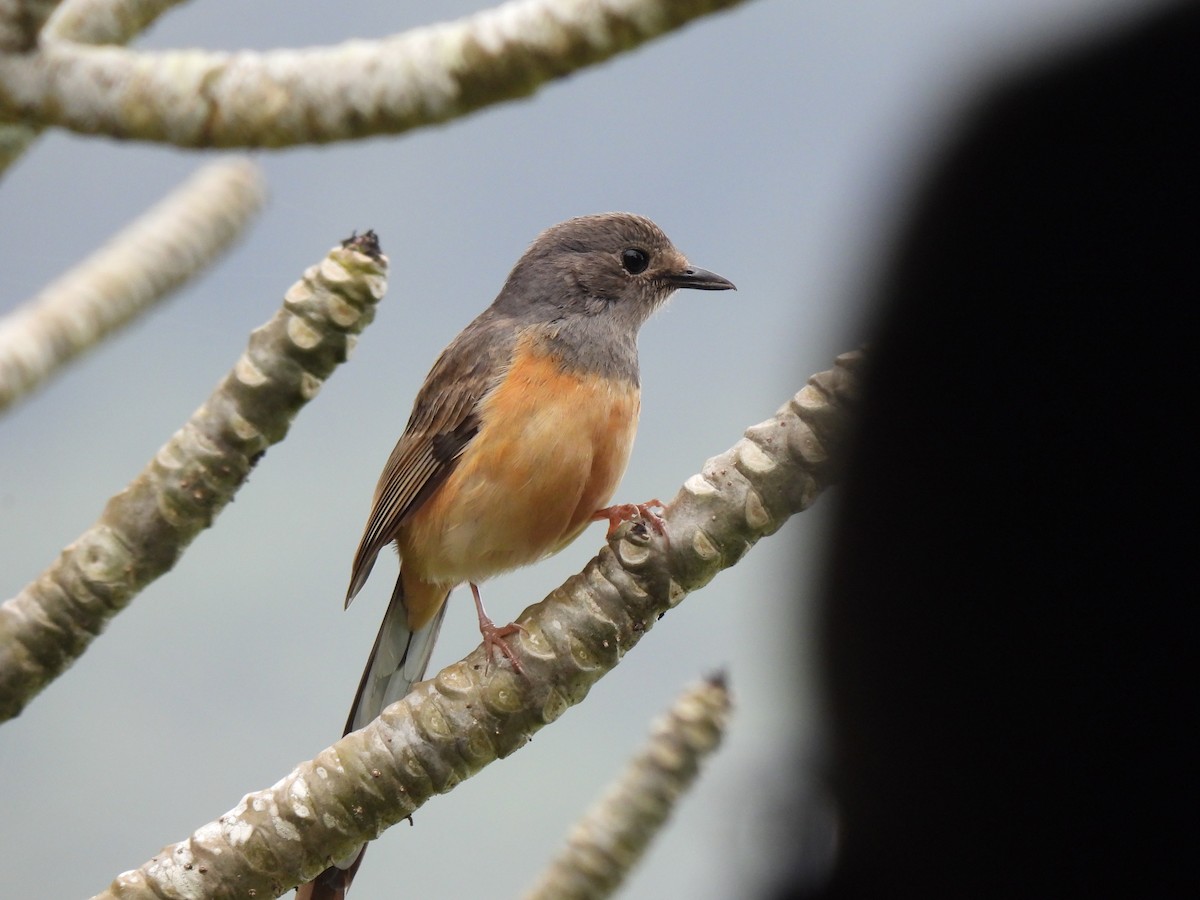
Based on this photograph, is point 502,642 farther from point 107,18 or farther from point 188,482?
point 107,18

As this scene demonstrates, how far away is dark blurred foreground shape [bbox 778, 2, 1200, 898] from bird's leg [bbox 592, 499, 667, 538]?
4.94 feet

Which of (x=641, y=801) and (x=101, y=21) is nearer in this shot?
(x=641, y=801)

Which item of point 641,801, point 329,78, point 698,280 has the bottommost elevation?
point 641,801

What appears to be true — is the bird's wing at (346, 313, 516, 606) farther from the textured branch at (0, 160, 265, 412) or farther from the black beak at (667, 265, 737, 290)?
the textured branch at (0, 160, 265, 412)

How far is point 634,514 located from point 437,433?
0.83 meters

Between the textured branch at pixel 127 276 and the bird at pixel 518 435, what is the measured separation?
4.24 feet

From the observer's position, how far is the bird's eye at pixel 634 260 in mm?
3719

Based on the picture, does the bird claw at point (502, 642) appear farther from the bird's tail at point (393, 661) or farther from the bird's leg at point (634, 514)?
the bird's tail at point (393, 661)

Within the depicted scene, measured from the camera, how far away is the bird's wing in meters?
3.31

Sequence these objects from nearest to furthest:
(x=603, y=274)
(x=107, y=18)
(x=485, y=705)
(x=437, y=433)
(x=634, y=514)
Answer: (x=485, y=705) → (x=634, y=514) → (x=437, y=433) → (x=603, y=274) → (x=107, y=18)

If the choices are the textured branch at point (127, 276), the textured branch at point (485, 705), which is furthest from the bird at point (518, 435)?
the textured branch at point (127, 276)

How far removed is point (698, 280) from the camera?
3.69 metres

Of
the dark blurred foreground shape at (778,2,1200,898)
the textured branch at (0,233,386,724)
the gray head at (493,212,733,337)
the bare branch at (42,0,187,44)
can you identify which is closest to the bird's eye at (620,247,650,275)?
the gray head at (493,212,733,337)

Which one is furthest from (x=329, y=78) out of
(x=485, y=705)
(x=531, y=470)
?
(x=485, y=705)
